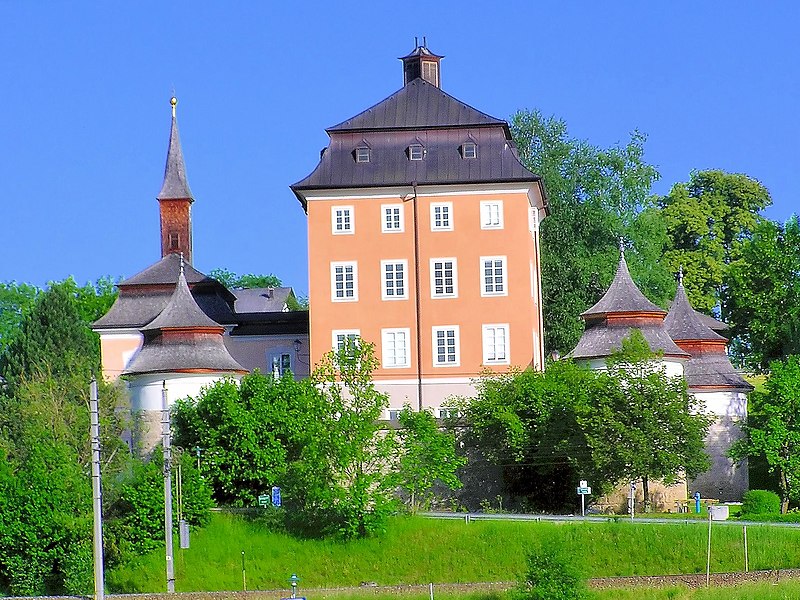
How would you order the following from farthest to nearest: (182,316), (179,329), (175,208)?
(175,208)
(182,316)
(179,329)

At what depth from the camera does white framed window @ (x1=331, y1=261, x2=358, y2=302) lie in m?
59.3

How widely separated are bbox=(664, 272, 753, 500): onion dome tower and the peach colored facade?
7.02 metres

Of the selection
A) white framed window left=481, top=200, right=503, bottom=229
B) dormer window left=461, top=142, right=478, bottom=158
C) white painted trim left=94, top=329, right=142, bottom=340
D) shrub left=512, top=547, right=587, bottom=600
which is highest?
dormer window left=461, top=142, right=478, bottom=158

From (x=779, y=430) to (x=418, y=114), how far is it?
17.0 meters

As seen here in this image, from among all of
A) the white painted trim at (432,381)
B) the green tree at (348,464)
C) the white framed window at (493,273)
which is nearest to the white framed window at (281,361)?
the white painted trim at (432,381)

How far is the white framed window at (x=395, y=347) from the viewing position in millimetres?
58969

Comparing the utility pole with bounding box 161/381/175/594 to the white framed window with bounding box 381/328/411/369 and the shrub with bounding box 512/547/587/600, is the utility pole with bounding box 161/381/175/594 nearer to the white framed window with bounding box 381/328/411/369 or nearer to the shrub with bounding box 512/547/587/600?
the shrub with bounding box 512/547/587/600

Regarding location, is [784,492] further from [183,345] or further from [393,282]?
[183,345]

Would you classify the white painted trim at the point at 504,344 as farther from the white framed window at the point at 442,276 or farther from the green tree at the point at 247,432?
the green tree at the point at 247,432

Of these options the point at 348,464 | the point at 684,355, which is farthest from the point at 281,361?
the point at 684,355

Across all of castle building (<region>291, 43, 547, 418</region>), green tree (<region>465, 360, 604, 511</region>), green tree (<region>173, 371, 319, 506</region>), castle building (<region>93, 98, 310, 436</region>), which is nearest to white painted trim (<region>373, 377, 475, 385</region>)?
castle building (<region>291, 43, 547, 418</region>)

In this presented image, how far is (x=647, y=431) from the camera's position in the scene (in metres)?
52.5

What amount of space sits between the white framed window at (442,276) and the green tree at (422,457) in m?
7.56

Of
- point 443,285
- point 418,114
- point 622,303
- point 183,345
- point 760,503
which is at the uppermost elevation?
point 418,114
